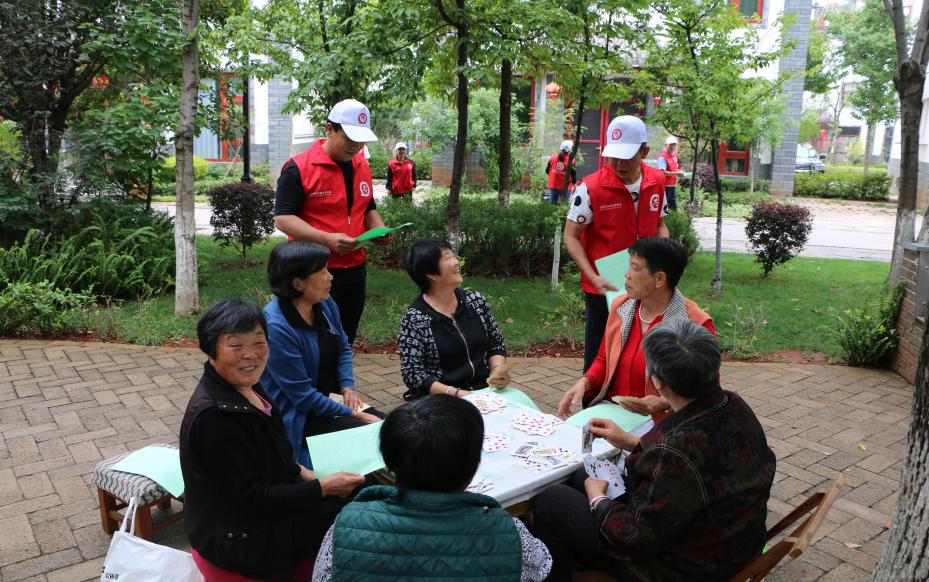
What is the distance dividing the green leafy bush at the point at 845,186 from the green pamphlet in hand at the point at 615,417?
928 inches

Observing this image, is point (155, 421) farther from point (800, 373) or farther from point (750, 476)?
point (800, 373)

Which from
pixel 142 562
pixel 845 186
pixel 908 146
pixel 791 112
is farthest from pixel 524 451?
pixel 845 186

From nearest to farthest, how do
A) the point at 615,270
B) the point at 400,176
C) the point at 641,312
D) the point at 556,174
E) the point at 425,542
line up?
1. the point at 425,542
2. the point at 641,312
3. the point at 615,270
4. the point at 400,176
5. the point at 556,174

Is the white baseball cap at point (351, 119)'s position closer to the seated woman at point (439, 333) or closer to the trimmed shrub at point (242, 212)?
the seated woman at point (439, 333)

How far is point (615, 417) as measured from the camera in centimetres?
309

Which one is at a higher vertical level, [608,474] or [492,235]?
[492,235]

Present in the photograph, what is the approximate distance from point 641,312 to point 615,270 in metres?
0.45

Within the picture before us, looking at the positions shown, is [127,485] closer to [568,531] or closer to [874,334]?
[568,531]

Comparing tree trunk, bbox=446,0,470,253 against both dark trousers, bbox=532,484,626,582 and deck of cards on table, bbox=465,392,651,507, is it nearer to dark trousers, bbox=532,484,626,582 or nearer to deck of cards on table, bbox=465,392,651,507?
deck of cards on table, bbox=465,392,651,507

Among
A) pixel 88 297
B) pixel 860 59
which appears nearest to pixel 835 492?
pixel 88 297

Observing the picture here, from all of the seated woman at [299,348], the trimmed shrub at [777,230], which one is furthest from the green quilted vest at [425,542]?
the trimmed shrub at [777,230]

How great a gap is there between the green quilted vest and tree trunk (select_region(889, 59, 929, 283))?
6.23 meters

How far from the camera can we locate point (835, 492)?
232cm

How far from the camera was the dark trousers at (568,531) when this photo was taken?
241 centimetres
